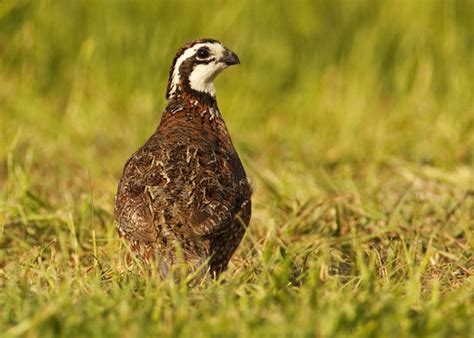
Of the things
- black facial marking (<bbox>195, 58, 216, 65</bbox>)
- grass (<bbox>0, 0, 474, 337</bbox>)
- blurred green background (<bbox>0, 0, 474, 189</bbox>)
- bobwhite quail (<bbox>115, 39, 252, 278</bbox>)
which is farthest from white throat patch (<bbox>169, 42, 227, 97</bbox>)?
blurred green background (<bbox>0, 0, 474, 189</bbox>)

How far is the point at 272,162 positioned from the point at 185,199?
3.12 meters

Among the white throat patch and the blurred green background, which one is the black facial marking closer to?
the white throat patch

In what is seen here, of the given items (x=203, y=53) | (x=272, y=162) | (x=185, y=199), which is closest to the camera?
(x=185, y=199)

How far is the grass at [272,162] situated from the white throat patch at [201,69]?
823 mm

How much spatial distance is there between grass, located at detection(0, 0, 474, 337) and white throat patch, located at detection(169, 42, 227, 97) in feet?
2.70

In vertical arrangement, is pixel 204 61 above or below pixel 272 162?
above

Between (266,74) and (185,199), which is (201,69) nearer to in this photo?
(185,199)

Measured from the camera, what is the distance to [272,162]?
7.73m

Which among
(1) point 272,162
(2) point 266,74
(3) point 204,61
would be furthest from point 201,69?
(2) point 266,74

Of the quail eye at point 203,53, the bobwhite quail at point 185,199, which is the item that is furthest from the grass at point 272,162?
the quail eye at point 203,53

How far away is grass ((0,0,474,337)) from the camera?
376 cm

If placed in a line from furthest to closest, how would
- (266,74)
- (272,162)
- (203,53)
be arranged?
(266,74)
(272,162)
(203,53)

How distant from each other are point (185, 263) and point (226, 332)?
3.26 feet

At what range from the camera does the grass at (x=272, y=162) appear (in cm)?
376
